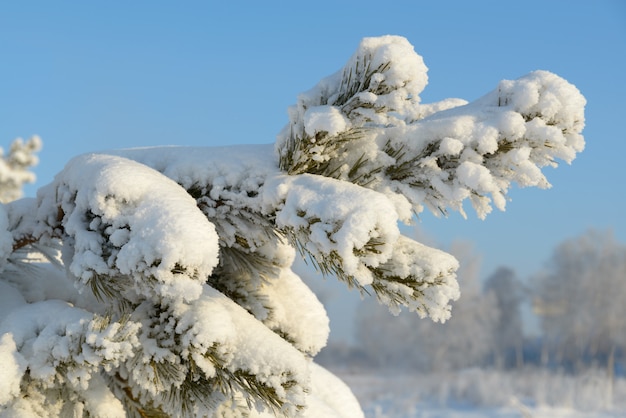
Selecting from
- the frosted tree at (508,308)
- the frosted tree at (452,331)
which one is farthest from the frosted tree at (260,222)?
the frosted tree at (508,308)

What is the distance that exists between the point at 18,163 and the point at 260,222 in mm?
8954

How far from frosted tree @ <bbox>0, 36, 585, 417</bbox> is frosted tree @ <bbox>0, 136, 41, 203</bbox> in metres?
8.06

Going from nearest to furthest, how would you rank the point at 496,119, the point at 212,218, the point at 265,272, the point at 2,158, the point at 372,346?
the point at 496,119, the point at 212,218, the point at 265,272, the point at 2,158, the point at 372,346

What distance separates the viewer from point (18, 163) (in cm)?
924

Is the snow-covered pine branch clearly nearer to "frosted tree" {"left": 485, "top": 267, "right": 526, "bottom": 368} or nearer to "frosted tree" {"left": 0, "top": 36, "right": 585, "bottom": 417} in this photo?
"frosted tree" {"left": 0, "top": 36, "right": 585, "bottom": 417}

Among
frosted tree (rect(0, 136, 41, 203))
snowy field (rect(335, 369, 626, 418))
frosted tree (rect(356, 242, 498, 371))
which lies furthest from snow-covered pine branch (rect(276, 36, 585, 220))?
frosted tree (rect(356, 242, 498, 371))

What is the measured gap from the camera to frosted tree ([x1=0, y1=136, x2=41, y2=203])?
8898 mm

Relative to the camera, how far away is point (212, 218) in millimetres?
1675

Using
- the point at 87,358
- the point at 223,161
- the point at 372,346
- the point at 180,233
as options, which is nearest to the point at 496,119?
the point at 223,161

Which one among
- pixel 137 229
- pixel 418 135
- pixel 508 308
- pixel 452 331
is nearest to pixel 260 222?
pixel 137 229

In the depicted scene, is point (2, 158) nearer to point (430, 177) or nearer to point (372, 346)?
point (430, 177)

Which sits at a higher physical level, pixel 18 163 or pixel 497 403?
pixel 18 163

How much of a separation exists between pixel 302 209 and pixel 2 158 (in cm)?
939

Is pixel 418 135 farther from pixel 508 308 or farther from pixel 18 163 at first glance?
pixel 508 308
